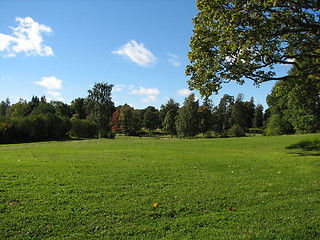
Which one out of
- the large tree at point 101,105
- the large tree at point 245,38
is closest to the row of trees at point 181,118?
the large tree at point 101,105

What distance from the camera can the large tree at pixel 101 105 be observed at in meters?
64.8

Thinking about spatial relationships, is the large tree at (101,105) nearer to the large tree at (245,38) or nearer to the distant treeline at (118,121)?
the distant treeline at (118,121)

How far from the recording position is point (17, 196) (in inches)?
253

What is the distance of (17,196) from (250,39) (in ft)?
39.7

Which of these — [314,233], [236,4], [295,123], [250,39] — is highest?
[236,4]

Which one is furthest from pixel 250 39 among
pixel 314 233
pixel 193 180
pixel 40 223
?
pixel 40 223

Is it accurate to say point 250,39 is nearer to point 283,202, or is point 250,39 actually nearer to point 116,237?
point 283,202

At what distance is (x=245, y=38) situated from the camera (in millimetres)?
11984

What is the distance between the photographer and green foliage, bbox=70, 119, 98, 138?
56822 millimetres

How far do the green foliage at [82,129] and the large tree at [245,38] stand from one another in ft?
151

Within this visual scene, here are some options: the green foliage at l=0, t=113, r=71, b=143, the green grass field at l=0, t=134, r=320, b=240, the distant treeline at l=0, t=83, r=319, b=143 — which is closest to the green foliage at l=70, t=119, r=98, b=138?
the distant treeline at l=0, t=83, r=319, b=143

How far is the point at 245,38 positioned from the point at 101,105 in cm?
5856

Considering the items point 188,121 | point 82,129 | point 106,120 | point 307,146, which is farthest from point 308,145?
point 106,120

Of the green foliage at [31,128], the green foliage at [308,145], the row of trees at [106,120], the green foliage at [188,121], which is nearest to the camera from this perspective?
the green foliage at [308,145]
